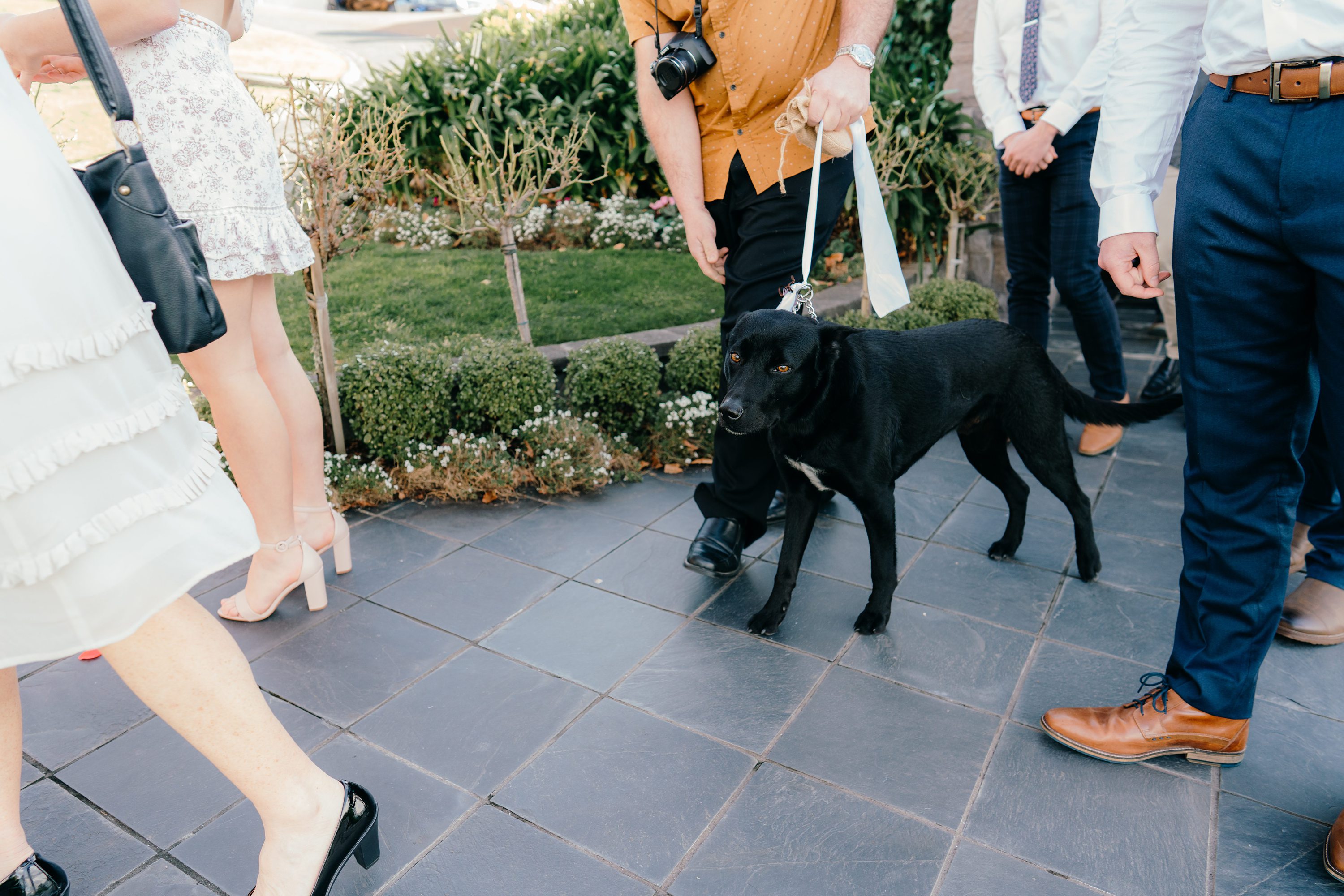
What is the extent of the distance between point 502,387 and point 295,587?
4.42 ft

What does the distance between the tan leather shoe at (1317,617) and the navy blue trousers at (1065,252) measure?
1.32 meters

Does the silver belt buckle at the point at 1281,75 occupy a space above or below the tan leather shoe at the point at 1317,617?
above

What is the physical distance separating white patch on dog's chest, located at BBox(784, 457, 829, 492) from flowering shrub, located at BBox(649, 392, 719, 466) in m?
1.32

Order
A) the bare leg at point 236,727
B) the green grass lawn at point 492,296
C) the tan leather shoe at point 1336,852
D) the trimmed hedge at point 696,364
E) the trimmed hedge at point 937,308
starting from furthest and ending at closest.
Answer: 1. the green grass lawn at point 492,296
2. the trimmed hedge at point 937,308
3. the trimmed hedge at point 696,364
4. the tan leather shoe at point 1336,852
5. the bare leg at point 236,727

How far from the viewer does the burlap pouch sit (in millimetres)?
2271

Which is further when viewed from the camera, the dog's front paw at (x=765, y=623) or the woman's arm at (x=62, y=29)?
the dog's front paw at (x=765, y=623)

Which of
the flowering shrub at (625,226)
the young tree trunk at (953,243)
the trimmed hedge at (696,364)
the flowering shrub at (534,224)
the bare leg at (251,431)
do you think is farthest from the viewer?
the flowering shrub at (534,224)

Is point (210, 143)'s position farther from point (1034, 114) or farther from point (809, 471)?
point (1034, 114)

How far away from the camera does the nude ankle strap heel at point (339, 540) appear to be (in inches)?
108

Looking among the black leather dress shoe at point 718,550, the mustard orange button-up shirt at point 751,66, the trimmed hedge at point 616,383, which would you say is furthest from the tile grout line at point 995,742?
the trimmed hedge at point 616,383

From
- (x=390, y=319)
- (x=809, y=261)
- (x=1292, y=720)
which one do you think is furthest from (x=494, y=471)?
(x=1292, y=720)

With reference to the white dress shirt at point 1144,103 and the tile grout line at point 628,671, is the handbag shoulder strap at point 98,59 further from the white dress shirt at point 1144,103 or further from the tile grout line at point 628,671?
the white dress shirt at point 1144,103

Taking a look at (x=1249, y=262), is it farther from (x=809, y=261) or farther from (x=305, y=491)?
(x=305, y=491)

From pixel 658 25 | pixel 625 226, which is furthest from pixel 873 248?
pixel 625 226
